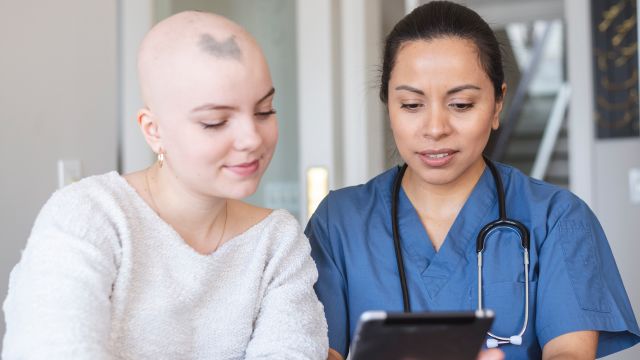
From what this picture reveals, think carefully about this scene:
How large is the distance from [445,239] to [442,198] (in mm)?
104

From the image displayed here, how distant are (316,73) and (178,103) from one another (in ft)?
4.83

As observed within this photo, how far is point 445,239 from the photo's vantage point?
4.74 ft

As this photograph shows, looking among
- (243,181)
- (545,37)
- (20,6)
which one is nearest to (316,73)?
(20,6)

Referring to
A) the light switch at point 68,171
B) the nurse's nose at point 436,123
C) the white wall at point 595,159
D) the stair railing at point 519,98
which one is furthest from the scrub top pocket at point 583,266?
the stair railing at point 519,98

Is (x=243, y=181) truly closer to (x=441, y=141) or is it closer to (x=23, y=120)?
(x=441, y=141)

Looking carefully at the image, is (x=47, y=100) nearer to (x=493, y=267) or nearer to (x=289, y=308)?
(x=289, y=308)

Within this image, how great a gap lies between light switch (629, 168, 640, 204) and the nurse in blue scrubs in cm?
163

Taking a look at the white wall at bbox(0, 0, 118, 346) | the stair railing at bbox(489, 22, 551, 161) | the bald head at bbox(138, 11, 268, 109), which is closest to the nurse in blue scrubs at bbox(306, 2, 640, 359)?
the bald head at bbox(138, 11, 268, 109)

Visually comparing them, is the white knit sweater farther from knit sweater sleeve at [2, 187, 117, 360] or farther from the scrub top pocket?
the scrub top pocket

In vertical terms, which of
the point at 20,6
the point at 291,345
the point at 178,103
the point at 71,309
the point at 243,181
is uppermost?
the point at 20,6

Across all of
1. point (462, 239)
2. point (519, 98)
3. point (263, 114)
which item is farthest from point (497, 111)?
point (519, 98)

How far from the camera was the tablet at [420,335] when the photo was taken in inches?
34.5

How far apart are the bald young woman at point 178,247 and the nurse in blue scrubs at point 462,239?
270mm

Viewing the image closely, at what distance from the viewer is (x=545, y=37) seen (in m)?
5.58
